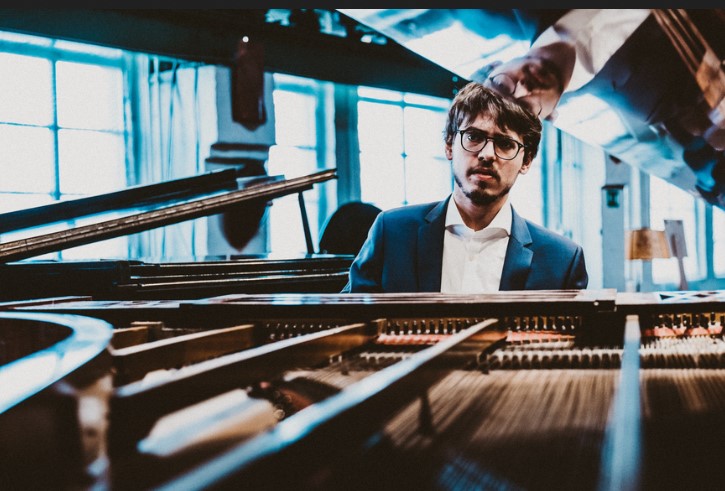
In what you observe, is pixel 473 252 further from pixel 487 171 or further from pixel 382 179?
pixel 382 179

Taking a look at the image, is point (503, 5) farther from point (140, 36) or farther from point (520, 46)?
point (140, 36)

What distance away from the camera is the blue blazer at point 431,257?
7.22ft

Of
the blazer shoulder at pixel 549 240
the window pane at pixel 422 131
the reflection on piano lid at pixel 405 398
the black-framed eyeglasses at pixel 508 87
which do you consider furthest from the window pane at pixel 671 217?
the black-framed eyeglasses at pixel 508 87

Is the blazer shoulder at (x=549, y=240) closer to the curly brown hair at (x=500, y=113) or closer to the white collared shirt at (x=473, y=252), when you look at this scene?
the white collared shirt at (x=473, y=252)

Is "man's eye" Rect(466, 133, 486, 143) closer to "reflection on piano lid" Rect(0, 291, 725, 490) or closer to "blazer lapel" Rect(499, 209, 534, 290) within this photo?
"blazer lapel" Rect(499, 209, 534, 290)

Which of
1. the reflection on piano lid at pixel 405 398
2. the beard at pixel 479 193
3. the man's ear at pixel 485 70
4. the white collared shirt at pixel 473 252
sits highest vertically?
the man's ear at pixel 485 70

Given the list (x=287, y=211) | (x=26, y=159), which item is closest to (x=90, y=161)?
(x=26, y=159)

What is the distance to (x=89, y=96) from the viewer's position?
557cm

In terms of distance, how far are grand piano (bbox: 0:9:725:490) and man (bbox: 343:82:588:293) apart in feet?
2.33

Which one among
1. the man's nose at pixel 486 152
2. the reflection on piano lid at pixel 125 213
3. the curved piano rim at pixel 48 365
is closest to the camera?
the curved piano rim at pixel 48 365

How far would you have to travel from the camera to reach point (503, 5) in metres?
1.06

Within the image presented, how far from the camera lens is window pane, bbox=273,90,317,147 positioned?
267 inches

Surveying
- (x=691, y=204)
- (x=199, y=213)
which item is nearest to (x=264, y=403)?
(x=199, y=213)

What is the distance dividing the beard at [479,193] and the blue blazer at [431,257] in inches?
4.6
